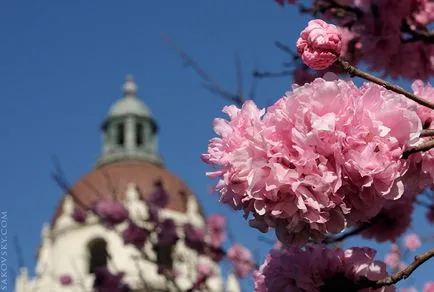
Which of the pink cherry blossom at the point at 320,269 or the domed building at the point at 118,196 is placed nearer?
the pink cherry blossom at the point at 320,269

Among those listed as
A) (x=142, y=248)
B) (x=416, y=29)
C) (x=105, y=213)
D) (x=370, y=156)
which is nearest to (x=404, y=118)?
(x=370, y=156)

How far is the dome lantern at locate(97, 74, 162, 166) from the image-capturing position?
1321 inches

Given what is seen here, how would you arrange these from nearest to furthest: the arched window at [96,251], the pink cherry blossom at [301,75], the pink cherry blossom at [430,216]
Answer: the pink cherry blossom at [301,75] < the pink cherry blossom at [430,216] < the arched window at [96,251]

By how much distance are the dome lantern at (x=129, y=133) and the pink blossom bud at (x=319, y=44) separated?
32.0 m

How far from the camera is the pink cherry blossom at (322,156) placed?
1.23 meters

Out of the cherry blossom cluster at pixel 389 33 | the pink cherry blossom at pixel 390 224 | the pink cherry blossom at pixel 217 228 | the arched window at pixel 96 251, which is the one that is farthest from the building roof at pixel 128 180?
the cherry blossom cluster at pixel 389 33

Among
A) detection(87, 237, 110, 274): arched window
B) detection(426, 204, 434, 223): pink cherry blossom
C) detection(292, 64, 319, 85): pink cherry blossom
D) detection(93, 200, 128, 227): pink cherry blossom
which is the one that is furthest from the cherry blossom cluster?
detection(87, 237, 110, 274): arched window

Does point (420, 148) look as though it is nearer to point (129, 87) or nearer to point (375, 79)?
point (375, 79)

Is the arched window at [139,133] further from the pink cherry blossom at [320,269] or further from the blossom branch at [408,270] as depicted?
the blossom branch at [408,270]

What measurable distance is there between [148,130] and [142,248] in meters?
29.4

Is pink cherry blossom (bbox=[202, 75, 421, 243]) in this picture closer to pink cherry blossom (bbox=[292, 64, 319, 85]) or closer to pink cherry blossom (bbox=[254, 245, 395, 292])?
pink cherry blossom (bbox=[254, 245, 395, 292])

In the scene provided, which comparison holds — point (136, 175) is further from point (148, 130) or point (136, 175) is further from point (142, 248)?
point (142, 248)

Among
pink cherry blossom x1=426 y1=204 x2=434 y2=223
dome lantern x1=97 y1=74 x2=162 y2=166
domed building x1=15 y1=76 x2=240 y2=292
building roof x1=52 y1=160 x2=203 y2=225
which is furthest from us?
dome lantern x1=97 y1=74 x2=162 y2=166

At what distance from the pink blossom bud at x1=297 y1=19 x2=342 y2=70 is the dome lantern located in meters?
32.0
